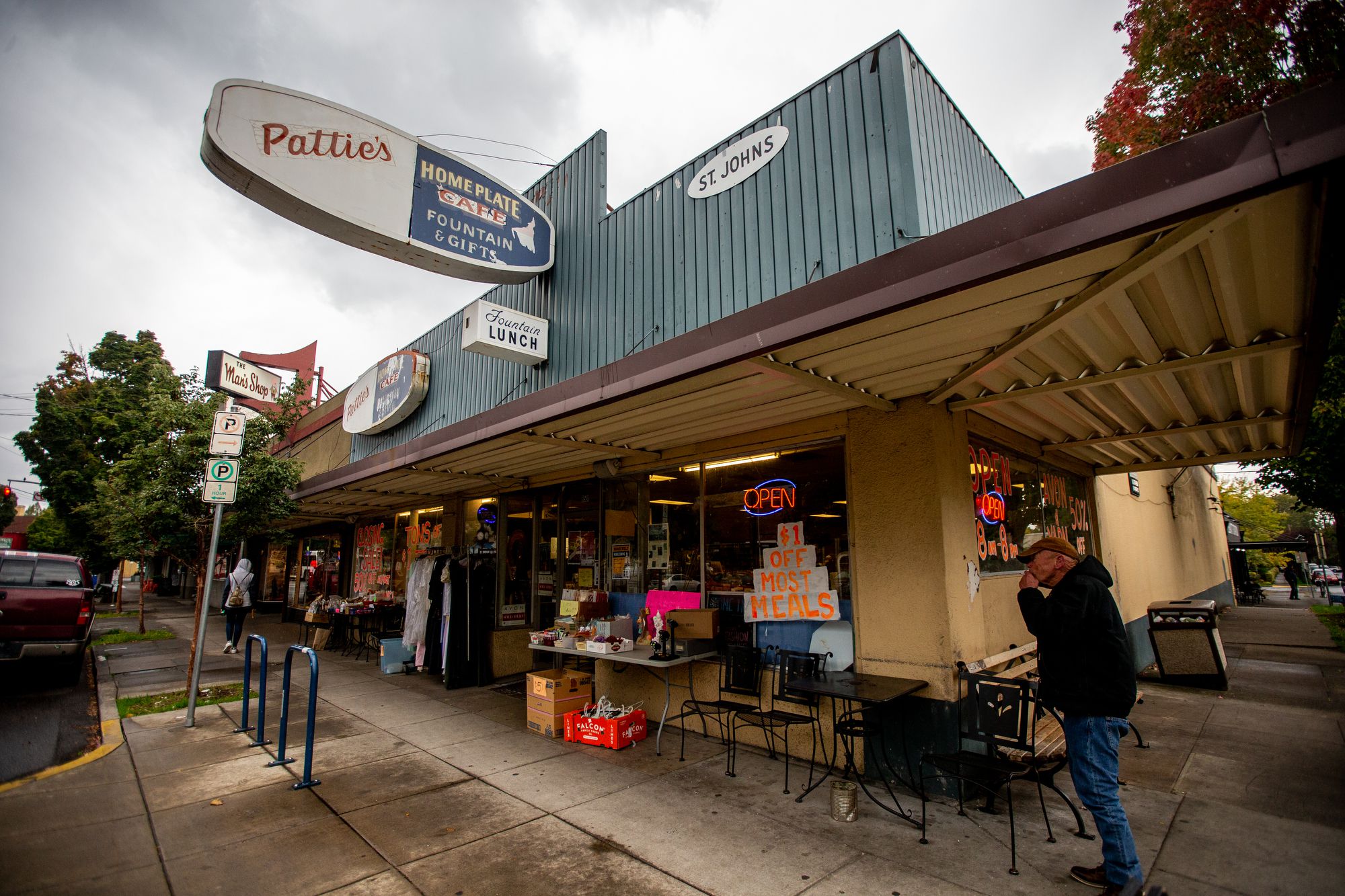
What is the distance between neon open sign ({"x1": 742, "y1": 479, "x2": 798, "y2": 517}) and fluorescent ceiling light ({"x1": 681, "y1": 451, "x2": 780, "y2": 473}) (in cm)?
25

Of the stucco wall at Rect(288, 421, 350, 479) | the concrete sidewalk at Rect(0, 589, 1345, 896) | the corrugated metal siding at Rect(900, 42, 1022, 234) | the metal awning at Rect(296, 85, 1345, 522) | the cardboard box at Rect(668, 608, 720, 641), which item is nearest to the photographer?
the metal awning at Rect(296, 85, 1345, 522)

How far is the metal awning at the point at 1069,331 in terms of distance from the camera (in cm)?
229

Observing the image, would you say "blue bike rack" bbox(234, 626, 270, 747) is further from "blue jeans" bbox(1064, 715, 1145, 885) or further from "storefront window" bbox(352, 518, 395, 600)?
"blue jeans" bbox(1064, 715, 1145, 885)

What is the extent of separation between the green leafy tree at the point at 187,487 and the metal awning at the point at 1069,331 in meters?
5.15

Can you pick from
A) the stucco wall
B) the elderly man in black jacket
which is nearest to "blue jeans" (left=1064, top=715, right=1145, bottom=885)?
the elderly man in black jacket

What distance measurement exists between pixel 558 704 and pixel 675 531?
2.23m

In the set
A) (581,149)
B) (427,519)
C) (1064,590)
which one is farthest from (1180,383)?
(427,519)

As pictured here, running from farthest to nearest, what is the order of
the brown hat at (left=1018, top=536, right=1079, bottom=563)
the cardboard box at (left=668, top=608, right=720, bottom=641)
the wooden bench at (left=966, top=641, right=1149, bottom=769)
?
the cardboard box at (left=668, top=608, right=720, bottom=641), the wooden bench at (left=966, top=641, right=1149, bottom=769), the brown hat at (left=1018, top=536, right=1079, bottom=563)

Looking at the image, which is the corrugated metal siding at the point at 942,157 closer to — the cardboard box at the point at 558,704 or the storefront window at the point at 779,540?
the storefront window at the point at 779,540

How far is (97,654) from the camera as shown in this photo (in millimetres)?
11539

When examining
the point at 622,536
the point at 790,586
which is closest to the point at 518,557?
the point at 622,536

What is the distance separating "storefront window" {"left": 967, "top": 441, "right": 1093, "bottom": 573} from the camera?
5707 mm

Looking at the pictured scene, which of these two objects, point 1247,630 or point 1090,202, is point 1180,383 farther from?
point 1247,630

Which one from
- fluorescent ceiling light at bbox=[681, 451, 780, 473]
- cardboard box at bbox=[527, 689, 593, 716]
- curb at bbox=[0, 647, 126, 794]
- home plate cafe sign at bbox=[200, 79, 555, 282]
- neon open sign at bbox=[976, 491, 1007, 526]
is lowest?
curb at bbox=[0, 647, 126, 794]
